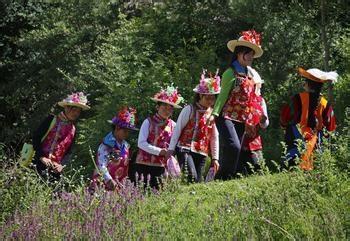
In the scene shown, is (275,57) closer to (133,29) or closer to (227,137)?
(133,29)

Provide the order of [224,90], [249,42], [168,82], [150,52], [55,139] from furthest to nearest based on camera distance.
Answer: [150,52] → [168,82] → [55,139] → [249,42] → [224,90]

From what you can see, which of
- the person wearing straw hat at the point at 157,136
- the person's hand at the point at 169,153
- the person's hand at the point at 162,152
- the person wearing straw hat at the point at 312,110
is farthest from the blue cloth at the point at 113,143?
the person wearing straw hat at the point at 312,110

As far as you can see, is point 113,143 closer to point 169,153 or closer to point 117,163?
point 117,163

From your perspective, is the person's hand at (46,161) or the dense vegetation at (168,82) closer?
the dense vegetation at (168,82)

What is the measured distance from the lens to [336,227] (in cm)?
517

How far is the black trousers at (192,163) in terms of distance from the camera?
29.8ft

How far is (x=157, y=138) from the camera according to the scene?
30.7 feet

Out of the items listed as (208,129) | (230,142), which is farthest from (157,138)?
(230,142)

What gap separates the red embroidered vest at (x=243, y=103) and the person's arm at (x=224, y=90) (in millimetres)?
70

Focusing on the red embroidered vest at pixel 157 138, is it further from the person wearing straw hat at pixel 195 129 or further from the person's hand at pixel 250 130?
the person's hand at pixel 250 130

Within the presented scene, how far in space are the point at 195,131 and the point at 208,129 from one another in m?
0.17

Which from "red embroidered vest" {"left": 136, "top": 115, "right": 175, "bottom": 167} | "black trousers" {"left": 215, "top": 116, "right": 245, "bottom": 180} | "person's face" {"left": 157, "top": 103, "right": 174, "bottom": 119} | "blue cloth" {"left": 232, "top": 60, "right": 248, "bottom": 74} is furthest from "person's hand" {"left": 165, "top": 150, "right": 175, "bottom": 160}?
"blue cloth" {"left": 232, "top": 60, "right": 248, "bottom": 74}

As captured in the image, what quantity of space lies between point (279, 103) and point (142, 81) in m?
2.60

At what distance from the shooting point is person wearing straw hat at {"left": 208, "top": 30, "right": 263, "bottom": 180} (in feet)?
28.6
